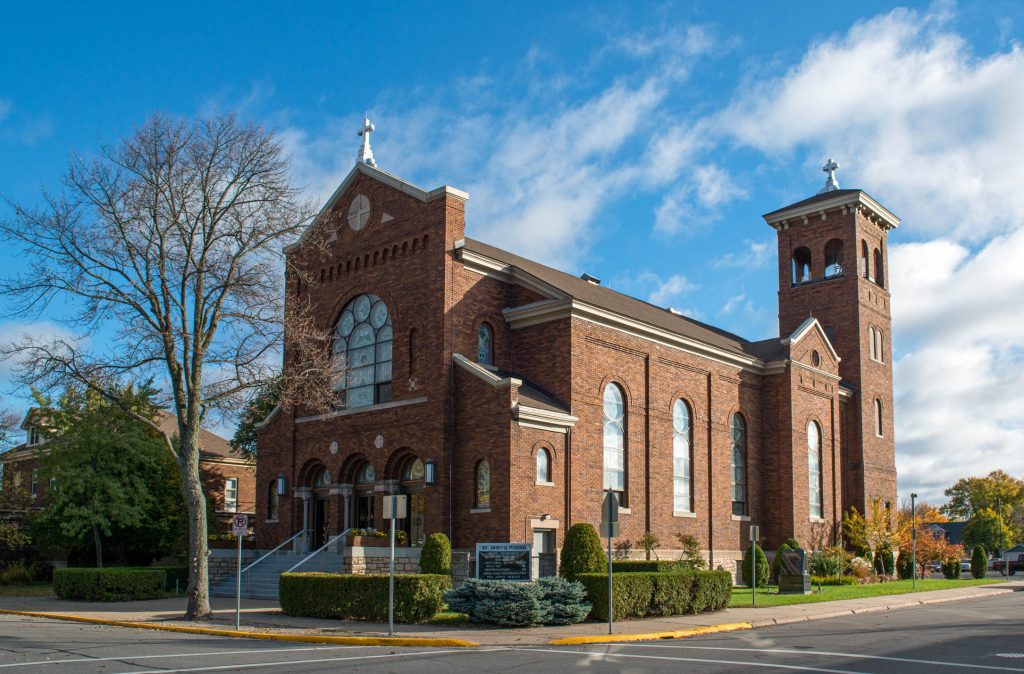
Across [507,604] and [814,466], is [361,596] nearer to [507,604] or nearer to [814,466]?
[507,604]

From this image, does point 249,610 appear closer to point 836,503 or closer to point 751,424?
point 751,424

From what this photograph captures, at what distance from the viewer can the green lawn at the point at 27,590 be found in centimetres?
3547

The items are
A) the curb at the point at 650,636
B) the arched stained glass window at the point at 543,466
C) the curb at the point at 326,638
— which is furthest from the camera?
the arched stained glass window at the point at 543,466

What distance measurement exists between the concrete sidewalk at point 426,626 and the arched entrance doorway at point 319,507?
512 centimetres

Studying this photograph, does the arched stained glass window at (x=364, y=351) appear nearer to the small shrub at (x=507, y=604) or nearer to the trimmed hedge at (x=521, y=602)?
the trimmed hedge at (x=521, y=602)

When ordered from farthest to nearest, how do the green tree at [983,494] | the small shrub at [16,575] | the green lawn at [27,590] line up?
1. the green tree at [983,494]
2. the small shrub at [16,575]
3. the green lawn at [27,590]

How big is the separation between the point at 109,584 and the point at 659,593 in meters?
17.5

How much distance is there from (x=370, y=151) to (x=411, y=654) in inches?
948

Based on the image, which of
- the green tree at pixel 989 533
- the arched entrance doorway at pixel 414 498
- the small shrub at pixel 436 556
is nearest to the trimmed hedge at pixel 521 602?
the small shrub at pixel 436 556

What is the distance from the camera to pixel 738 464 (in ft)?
134

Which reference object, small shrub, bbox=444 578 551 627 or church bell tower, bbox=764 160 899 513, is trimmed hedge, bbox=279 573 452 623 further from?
church bell tower, bbox=764 160 899 513

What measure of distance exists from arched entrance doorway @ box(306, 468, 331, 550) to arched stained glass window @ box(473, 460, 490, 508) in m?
7.33

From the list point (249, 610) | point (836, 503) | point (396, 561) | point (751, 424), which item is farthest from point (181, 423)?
point (836, 503)

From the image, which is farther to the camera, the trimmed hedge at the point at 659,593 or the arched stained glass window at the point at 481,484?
the arched stained glass window at the point at 481,484
